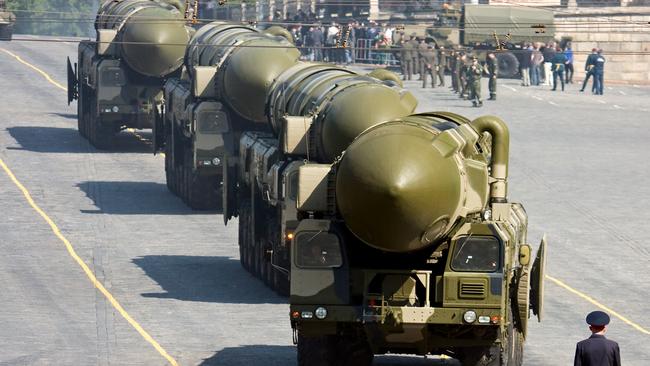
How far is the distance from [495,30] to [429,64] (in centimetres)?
698

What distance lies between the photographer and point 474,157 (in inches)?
966

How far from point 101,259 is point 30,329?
771 centimetres

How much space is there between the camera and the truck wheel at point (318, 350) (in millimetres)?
24688

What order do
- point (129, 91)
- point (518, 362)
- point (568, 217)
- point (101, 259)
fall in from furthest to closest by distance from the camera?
1. point (129, 91)
2. point (568, 217)
3. point (101, 259)
4. point (518, 362)

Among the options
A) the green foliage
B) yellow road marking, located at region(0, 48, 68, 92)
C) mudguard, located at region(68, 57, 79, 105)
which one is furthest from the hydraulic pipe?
the green foliage

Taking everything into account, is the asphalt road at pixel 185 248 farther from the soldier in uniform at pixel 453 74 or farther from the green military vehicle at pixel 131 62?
the soldier in uniform at pixel 453 74

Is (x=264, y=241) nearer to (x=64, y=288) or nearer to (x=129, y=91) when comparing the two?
(x=64, y=288)

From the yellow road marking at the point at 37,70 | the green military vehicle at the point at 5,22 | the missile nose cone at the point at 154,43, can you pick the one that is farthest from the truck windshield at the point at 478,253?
the green military vehicle at the point at 5,22

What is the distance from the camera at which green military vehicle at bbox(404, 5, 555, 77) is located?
3031 inches

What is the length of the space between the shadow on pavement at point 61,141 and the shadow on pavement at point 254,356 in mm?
27048

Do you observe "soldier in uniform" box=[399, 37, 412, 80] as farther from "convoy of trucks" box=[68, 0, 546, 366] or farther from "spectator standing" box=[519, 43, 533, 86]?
"convoy of trucks" box=[68, 0, 546, 366]

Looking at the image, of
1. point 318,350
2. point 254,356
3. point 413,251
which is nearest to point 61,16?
point 254,356

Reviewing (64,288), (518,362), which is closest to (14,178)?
(64,288)

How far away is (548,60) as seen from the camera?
7569 centimetres
